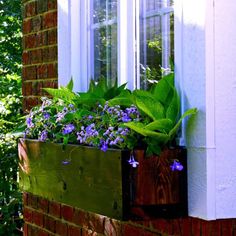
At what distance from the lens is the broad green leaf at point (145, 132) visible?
8.71 feet

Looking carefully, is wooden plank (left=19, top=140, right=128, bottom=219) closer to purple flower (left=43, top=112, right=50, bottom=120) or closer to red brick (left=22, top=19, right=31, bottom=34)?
purple flower (left=43, top=112, right=50, bottom=120)

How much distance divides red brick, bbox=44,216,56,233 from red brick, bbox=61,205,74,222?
144 mm

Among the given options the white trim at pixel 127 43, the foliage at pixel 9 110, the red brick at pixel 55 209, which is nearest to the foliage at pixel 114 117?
the white trim at pixel 127 43

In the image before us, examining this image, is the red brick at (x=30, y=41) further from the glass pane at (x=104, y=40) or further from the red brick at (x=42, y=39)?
the glass pane at (x=104, y=40)

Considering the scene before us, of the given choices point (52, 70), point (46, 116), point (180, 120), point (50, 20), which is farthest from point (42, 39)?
point (180, 120)

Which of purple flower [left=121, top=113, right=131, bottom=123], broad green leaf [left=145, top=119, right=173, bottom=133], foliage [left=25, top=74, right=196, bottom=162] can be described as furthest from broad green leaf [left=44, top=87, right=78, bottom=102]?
broad green leaf [left=145, top=119, right=173, bottom=133]

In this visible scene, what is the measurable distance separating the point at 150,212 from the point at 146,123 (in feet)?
1.21

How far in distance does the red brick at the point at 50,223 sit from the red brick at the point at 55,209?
0.04 m

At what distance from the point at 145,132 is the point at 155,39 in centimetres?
64

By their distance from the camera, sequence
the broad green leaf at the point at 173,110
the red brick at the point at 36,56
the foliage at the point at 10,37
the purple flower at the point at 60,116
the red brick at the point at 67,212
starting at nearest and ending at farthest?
1. the broad green leaf at the point at 173,110
2. the purple flower at the point at 60,116
3. the red brick at the point at 67,212
4. the red brick at the point at 36,56
5. the foliage at the point at 10,37

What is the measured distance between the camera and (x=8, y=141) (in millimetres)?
6496

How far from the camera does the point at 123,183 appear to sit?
2.66 m

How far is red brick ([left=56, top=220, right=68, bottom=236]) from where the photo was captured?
158 inches

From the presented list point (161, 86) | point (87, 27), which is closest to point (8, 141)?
point (87, 27)
